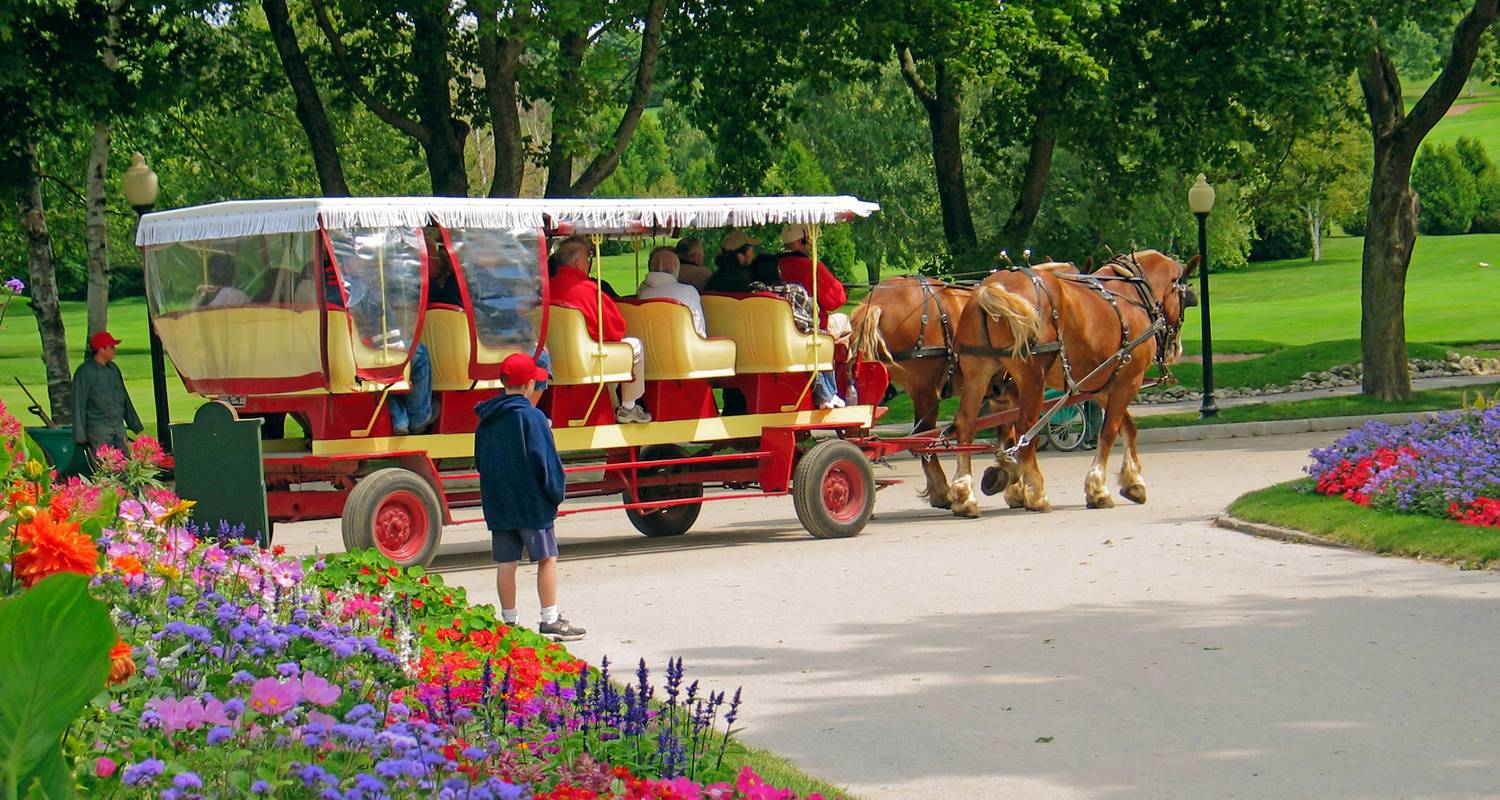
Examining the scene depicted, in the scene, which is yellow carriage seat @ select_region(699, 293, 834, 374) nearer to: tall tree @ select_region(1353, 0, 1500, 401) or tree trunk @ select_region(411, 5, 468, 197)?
tree trunk @ select_region(411, 5, 468, 197)

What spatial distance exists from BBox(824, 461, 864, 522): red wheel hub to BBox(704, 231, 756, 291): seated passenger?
1.73m

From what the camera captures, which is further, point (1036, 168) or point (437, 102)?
point (1036, 168)

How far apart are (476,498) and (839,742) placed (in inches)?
311

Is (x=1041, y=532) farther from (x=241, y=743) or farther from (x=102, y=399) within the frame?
(x=241, y=743)

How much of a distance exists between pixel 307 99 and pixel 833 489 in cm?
1124

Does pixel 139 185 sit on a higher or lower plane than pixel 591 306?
higher

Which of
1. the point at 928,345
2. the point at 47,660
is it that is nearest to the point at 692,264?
the point at 928,345

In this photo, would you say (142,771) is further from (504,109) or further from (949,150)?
(949,150)

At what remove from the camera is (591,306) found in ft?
46.6

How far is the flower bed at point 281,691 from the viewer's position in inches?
178

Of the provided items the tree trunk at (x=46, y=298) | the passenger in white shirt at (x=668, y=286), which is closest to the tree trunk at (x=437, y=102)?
the tree trunk at (x=46, y=298)


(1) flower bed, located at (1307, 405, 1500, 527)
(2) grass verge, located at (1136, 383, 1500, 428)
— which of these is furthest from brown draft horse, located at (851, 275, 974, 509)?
(2) grass verge, located at (1136, 383, 1500, 428)

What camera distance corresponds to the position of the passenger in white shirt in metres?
15.2

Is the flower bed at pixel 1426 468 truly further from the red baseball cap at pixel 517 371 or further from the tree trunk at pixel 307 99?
the tree trunk at pixel 307 99
